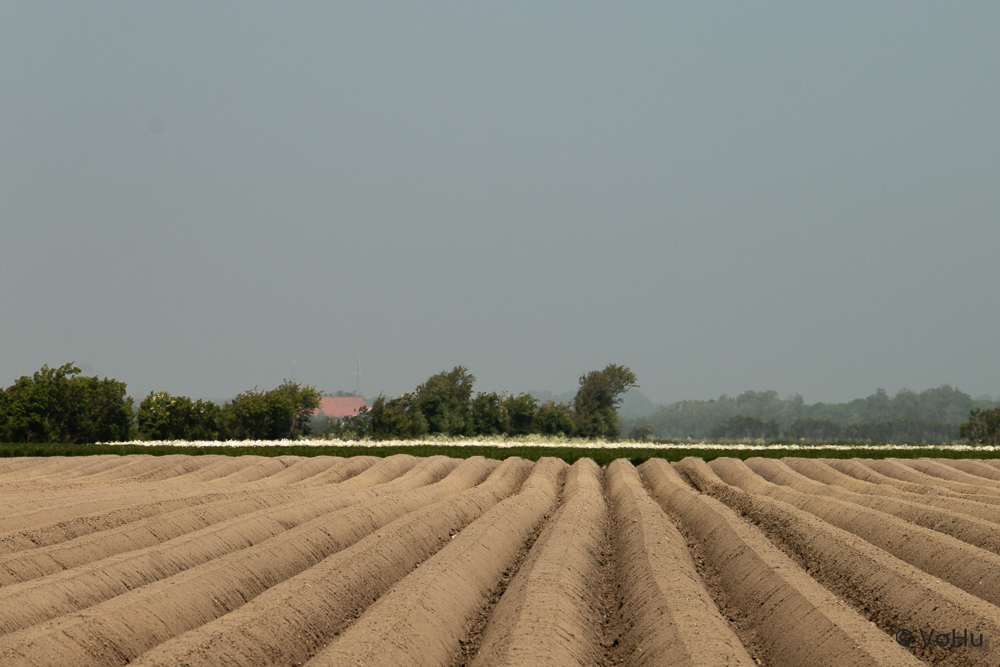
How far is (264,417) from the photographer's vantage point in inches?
1753

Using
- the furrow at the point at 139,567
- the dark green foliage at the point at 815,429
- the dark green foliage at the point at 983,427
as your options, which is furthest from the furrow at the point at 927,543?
the dark green foliage at the point at 815,429

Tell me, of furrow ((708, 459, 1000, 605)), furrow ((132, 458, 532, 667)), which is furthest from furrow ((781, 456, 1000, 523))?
furrow ((132, 458, 532, 667))

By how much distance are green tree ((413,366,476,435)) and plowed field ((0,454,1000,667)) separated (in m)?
30.4

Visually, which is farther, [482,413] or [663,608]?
[482,413]

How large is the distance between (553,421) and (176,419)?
878 inches

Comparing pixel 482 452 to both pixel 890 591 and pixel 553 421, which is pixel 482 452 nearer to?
pixel 553 421

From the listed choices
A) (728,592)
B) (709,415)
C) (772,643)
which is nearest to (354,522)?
(728,592)

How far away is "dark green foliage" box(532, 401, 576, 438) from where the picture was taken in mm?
50969

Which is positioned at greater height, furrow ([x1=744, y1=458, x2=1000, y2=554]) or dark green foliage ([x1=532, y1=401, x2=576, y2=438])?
dark green foliage ([x1=532, y1=401, x2=576, y2=438])

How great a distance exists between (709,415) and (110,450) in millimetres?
141593

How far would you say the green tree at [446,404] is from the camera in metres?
47.8

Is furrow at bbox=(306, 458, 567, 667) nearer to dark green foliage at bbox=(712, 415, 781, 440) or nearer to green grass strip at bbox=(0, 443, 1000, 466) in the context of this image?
green grass strip at bbox=(0, 443, 1000, 466)

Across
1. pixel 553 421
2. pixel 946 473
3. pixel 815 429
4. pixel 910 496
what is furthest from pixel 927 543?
pixel 815 429

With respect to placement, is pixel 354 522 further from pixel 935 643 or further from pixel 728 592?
pixel 935 643
